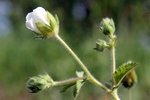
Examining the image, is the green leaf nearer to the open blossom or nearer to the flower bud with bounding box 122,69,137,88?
the flower bud with bounding box 122,69,137,88

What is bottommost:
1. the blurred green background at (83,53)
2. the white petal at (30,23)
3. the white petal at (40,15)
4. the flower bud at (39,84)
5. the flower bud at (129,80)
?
the flower bud at (129,80)

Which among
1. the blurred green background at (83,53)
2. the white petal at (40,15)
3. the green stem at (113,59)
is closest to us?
the green stem at (113,59)

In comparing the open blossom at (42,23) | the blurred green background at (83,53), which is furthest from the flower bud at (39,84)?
the blurred green background at (83,53)

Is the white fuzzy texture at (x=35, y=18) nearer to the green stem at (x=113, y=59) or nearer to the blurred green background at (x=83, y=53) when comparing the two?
the green stem at (x=113, y=59)

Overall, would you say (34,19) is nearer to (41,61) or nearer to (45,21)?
(45,21)

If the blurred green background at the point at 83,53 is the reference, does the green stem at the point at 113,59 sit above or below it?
below

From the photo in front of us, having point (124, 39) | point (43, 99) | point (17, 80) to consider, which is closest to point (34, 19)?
point (43, 99)

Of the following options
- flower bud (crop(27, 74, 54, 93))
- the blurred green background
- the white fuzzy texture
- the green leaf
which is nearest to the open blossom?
the white fuzzy texture

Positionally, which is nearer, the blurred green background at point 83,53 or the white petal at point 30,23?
the white petal at point 30,23
